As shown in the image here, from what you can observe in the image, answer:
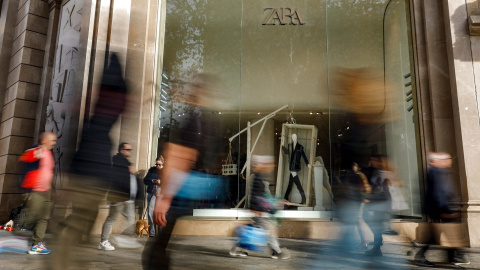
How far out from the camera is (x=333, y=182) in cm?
809

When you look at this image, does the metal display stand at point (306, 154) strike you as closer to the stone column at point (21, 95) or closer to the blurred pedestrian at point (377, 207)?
the blurred pedestrian at point (377, 207)

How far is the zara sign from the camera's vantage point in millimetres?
8992

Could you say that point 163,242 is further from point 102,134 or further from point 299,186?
point 299,186

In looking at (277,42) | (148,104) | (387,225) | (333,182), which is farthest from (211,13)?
(387,225)

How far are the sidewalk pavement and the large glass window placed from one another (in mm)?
2593

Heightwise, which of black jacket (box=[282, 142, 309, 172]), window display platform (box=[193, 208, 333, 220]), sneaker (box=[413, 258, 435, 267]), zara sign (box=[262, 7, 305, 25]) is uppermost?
zara sign (box=[262, 7, 305, 25])

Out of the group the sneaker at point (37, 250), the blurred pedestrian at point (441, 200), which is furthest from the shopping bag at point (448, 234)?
the sneaker at point (37, 250)

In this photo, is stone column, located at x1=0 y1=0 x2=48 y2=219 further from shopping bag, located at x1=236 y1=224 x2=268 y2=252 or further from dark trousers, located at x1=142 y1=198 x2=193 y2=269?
dark trousers, located at x1=142 y1=198 x2=193 y2=269

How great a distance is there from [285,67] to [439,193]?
5.73m

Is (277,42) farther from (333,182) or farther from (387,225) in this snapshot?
(387,225)

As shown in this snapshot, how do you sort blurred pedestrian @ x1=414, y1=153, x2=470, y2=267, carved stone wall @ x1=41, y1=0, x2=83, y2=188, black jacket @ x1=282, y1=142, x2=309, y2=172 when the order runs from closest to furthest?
blurred pedestrian @ x1=414, y1=153, x2=470, y2=267, carved stone wall @ x1=41, y1=0, x2=83, y2=188, black jacket @ x1=282, y1=142, x2=309, y2=172

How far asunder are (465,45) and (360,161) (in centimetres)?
393

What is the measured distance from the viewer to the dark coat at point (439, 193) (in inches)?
173

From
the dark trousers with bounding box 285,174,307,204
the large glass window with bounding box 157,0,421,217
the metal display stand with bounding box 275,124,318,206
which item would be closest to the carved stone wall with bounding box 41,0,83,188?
the large glass window with bounding box 157,0,421,217
